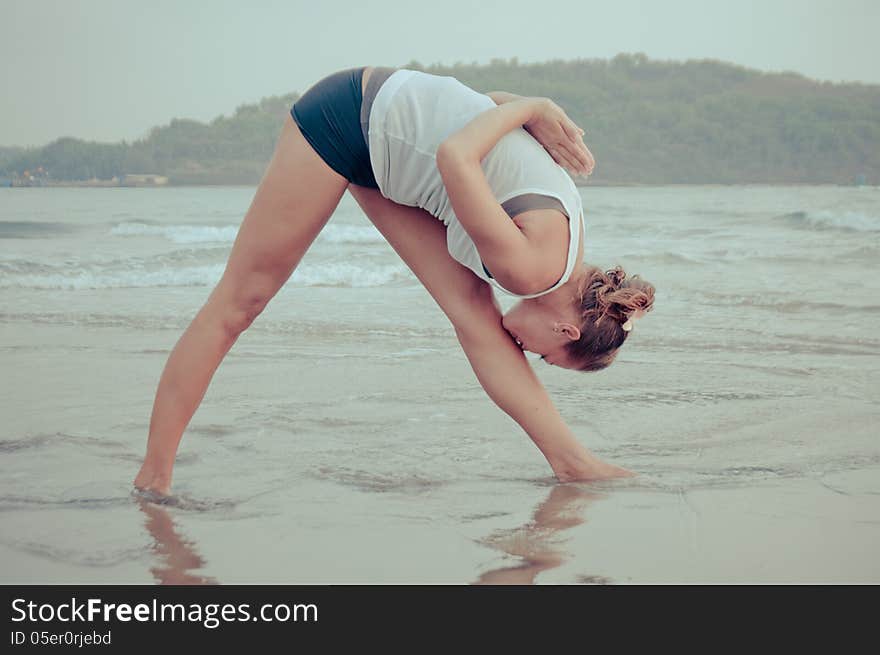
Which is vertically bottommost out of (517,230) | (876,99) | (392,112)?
(517,230)

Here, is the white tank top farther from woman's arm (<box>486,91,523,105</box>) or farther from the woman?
woman's arm (<box>486,91,523,105</box>)

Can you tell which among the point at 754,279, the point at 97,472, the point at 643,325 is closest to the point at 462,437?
the point at 97,472

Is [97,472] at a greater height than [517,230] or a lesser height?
lesser

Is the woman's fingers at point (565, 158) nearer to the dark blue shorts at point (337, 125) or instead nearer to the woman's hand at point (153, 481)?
the dark blue shorts at point (337, 125)

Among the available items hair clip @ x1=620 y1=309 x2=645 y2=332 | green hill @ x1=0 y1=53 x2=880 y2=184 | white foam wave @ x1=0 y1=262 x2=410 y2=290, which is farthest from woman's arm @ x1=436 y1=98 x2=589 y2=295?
green hill @ x1=0 y1=53 x2=880 y2=184

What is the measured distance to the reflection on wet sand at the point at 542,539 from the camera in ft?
6.64

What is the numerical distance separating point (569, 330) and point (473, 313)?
0.28 m

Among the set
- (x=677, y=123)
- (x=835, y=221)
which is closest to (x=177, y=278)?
(x=835, y=221)

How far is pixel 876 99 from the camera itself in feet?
135

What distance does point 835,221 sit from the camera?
16562mm

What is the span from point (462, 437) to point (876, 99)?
4333cm

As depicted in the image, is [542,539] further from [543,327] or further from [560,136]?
[560,136]

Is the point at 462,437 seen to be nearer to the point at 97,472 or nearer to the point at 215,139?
the point at 97,472

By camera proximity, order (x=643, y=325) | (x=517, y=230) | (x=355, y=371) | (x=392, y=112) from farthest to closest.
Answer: (x=643, y=325) → (x=355, y=371) → (x=392, y=112) → (x=517, y=230)
